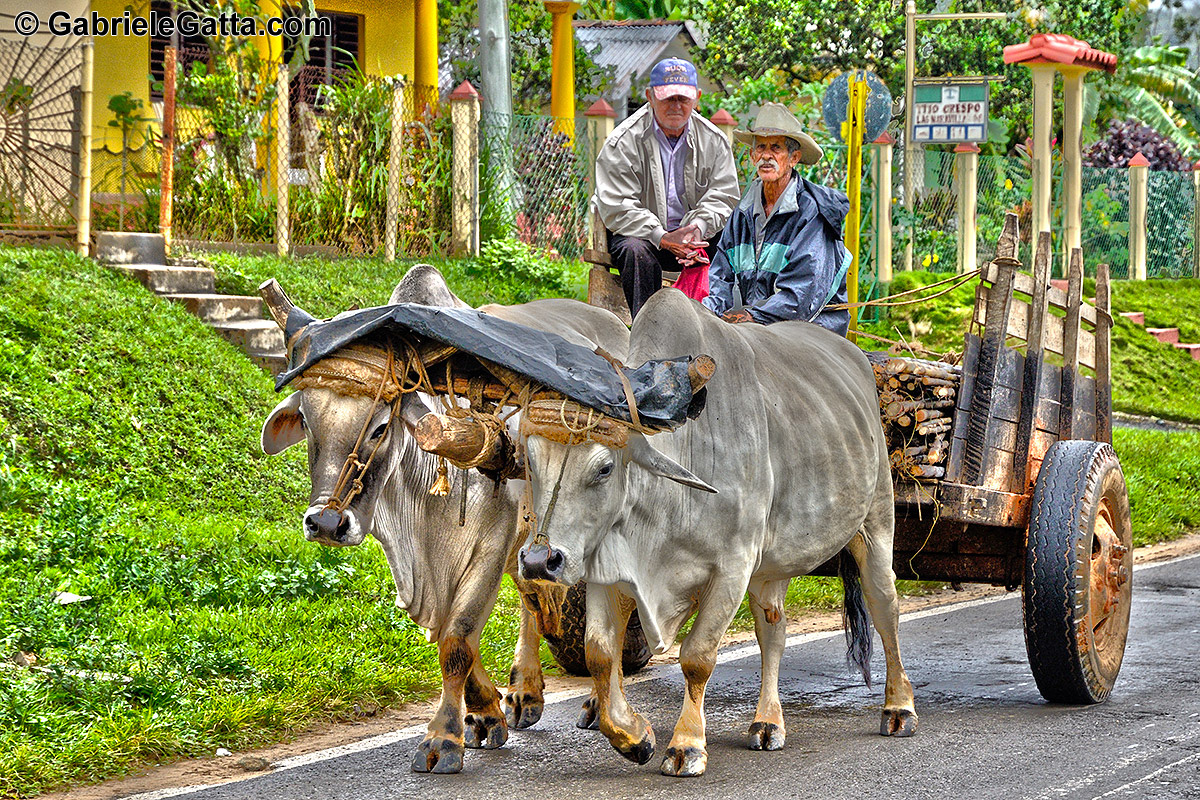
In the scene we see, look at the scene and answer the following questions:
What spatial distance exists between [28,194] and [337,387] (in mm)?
8341

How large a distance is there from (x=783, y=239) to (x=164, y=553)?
3677 millimetres

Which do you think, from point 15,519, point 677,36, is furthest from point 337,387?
point 677,36

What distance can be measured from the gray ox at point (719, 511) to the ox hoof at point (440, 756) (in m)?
0.58

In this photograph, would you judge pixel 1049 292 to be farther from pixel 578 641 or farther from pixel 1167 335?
pixel 1167 335

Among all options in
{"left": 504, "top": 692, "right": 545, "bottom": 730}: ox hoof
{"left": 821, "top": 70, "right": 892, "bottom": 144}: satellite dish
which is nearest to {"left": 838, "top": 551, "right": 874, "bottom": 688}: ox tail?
{"left": 504, "top": 692, "right": 545, "bottom": 730}: ox hoof

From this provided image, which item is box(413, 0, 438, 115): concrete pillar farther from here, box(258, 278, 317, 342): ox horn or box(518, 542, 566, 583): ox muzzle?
box(518, 542, 566, 583): ox muzzle

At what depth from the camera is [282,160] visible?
13.6m

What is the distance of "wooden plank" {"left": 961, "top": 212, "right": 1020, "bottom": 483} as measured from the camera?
21.0ft

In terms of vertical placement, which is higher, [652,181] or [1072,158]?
[1072,158]

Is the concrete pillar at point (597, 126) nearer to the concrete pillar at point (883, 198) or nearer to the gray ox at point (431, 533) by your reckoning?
the concrete pillar at point (883, 198)

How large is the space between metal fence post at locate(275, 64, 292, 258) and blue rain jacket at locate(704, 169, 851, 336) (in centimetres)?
751

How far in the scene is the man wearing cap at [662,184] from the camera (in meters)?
7.15

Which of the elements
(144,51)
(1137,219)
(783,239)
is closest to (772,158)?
(783,239)

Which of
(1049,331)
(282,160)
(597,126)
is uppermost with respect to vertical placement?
(597,126)
